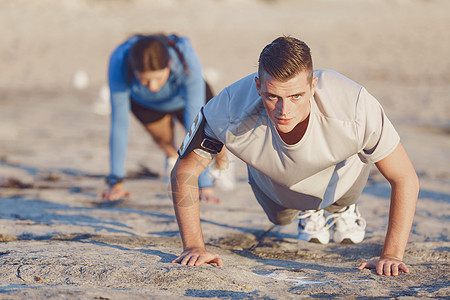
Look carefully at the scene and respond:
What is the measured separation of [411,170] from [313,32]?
1930 cm

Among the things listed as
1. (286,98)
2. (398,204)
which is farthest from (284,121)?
(398,204)

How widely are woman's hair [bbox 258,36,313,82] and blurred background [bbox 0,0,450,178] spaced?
3276 mm

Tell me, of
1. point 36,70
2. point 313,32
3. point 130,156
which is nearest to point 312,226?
point 130,156

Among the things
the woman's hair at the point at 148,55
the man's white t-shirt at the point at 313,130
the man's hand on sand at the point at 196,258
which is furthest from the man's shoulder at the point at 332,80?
the woman's hair at the point at 148,55

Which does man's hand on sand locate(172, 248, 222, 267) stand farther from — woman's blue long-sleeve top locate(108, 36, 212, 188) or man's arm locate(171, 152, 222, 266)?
woman's blue long-sleeve top locate(108, 36, 212, 188)

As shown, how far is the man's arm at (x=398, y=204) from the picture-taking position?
7.67ft

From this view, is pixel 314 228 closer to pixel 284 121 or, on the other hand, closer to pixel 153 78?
pixel 284 121

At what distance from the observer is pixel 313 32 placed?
68.6 feet

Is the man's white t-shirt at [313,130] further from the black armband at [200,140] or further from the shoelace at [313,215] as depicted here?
the shoelace at [313,215]

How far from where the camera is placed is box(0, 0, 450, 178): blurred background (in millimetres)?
8484

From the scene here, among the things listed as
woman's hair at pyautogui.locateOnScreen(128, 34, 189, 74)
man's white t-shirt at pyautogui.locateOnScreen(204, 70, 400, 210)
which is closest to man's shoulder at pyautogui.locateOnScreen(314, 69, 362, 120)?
man's white t-shirt at pyautogui.locateOnScreen(204, 70, 400, 210)

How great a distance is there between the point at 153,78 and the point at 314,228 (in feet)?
4.92

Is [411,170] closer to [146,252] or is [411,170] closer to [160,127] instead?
[146,252]

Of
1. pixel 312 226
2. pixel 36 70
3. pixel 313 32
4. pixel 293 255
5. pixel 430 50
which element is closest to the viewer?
pixel 293 255
